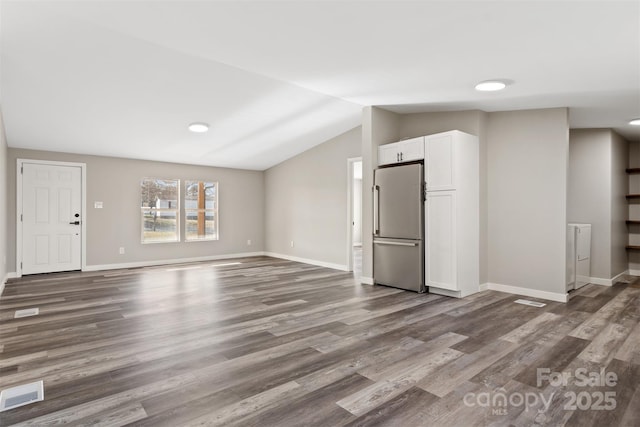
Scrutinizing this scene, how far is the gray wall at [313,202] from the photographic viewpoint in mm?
6797

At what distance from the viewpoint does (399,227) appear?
487 centimetres

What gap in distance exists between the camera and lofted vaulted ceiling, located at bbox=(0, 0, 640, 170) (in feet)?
8.22

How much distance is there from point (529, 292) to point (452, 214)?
1.44 metres

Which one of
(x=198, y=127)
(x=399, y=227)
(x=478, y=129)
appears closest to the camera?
(x=478, y=129)

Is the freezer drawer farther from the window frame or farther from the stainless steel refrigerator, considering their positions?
the window frame

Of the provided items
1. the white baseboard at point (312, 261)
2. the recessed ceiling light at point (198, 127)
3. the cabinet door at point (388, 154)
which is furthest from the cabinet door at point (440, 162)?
the recessed ceiling light at point (198, 127)

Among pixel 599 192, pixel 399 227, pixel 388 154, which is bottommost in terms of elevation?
pixel 399 227

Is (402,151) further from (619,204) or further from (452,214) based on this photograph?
(619,204)

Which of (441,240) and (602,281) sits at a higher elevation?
(441,240)

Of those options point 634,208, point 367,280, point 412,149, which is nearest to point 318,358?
point 367,280

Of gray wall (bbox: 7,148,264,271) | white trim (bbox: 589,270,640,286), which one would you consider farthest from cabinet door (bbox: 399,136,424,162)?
gray wall (bbox: 7,148,264,271)

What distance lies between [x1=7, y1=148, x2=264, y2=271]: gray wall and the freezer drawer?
14.6 feet

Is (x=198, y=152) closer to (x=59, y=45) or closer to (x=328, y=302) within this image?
(x=59, y=45)

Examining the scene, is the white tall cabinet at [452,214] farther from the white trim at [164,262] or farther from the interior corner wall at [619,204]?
the white trim at [164,262]
